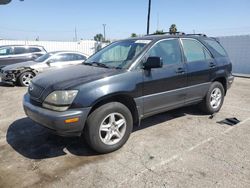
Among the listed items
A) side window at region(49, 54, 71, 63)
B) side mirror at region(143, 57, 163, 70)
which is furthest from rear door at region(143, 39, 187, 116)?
side window at region(49, 54, 71, 63)

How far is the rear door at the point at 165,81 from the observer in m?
3.71

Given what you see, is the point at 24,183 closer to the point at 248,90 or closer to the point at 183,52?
the point at 183,52

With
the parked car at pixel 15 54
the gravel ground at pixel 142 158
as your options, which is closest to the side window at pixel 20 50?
the parked car at pixel 15 54

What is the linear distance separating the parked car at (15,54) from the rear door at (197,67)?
9.05 meters

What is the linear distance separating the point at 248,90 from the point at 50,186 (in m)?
7.74

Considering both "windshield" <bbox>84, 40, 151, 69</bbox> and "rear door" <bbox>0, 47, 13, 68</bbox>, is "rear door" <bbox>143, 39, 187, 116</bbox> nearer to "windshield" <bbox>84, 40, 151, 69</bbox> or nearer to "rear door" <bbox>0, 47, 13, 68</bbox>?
"windshield" <bbox>84, 40, 151, 69</bbox>

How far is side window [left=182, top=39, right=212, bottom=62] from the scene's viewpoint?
4416mm

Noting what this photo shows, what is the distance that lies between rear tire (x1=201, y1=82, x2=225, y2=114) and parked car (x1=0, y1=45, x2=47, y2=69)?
30.4 ft

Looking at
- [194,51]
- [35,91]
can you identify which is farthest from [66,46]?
[35,91]

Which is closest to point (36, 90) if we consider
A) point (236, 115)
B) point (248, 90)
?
point (236, 115)

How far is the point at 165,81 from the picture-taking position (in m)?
3.90

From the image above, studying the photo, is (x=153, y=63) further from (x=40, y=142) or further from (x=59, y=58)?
(x=59, y=58)

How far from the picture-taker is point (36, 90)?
3357mm

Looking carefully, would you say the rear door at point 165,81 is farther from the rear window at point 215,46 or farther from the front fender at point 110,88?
the rear window at point 215,46
